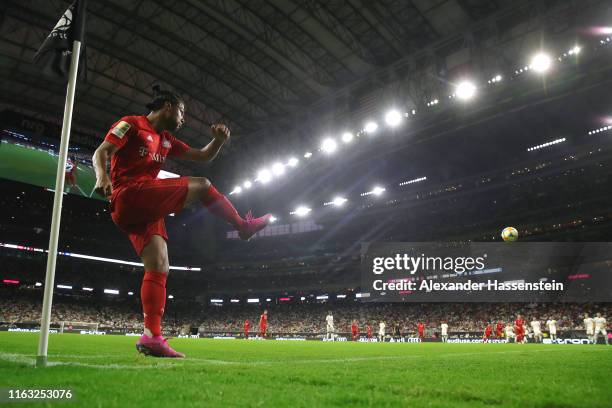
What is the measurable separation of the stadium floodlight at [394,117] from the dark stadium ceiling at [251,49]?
1.08 m

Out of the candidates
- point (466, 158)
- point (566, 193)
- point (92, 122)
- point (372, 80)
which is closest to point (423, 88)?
point (372, 80)

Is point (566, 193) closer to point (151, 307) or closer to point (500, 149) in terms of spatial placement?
point (500, 149)

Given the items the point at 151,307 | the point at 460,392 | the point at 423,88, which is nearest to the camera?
the point at 460,392

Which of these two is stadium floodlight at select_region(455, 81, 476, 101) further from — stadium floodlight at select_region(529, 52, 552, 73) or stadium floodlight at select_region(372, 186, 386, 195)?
stadium floodlight at select_region(372, 186, 386, 195)

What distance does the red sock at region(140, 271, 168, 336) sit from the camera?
3814 millimetres

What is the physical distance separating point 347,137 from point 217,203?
72.6ft

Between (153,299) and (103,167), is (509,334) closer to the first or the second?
(153,299)

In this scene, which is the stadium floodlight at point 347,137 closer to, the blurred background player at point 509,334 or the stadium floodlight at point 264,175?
the stadium floodlight at point 264,175

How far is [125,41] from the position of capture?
2375 cm

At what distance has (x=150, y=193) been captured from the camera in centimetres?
352

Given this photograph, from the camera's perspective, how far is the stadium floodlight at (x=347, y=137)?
25350 millimetres

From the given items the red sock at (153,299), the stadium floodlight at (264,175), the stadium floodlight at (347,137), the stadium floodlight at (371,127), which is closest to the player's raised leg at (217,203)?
the red sock at (153,299)

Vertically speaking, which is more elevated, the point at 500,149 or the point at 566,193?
the point at 500,149

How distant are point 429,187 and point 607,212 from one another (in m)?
13.2
